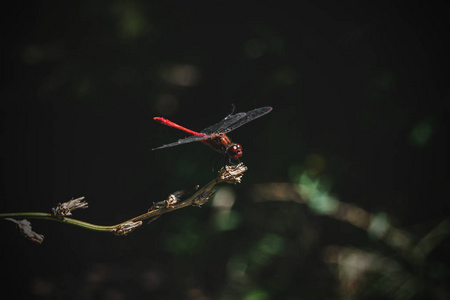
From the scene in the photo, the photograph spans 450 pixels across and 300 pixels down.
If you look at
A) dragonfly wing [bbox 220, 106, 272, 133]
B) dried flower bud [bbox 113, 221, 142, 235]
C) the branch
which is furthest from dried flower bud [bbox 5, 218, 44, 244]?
dragonfly wing [bbox 220, 106, 272, 133]

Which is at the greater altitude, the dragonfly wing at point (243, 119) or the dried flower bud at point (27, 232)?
the dragonfly wing at point (243, 119)

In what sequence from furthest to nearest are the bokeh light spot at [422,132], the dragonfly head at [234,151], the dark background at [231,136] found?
the bokeh light spot at [422,132], the dark background at [231,136], the dragonfly head at [234,151]

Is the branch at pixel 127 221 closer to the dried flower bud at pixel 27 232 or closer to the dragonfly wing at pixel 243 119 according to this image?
the dried flower bud at pixel 27 232

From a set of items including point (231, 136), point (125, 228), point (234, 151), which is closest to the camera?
point (125, 228)

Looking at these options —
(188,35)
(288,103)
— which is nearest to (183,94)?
(188,35)

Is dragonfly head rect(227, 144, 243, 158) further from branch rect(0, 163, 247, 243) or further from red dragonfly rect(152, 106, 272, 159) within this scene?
branch rect(0, 163, 247, 243)

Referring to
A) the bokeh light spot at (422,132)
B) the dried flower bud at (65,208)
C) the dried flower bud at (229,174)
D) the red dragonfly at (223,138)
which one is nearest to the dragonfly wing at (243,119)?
the red dragonfly at (223,138)

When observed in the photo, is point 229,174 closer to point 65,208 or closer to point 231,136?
point 65,208

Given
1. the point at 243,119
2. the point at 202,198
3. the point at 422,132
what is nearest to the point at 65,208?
the point at 202,198
